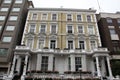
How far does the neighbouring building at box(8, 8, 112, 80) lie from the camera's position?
2533 cm

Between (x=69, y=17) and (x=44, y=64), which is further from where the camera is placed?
(x=69, y=17)

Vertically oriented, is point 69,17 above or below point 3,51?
above

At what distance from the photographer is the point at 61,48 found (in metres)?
29.1

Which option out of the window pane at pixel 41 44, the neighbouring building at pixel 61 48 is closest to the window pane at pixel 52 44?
the neighbouring building at pixel 61 48

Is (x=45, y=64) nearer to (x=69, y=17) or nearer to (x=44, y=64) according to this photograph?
(x=44, y=64)

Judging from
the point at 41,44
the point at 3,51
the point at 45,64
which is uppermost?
the point at 41,44

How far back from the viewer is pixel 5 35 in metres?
30.3

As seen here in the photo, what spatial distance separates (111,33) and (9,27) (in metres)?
22.7

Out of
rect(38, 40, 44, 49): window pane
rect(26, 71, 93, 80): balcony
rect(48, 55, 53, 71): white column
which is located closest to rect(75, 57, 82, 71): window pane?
rect(26, 71, 93, 80): balcony

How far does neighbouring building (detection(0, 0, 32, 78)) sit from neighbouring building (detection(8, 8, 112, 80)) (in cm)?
184

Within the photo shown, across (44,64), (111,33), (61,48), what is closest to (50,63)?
(44,64)

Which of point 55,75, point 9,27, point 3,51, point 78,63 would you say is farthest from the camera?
point 9,27

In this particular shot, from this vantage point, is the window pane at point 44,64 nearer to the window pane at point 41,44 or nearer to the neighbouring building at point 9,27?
the window pane at point 41,44

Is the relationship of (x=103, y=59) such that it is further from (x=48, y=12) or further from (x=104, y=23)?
(x=48, y=12)
